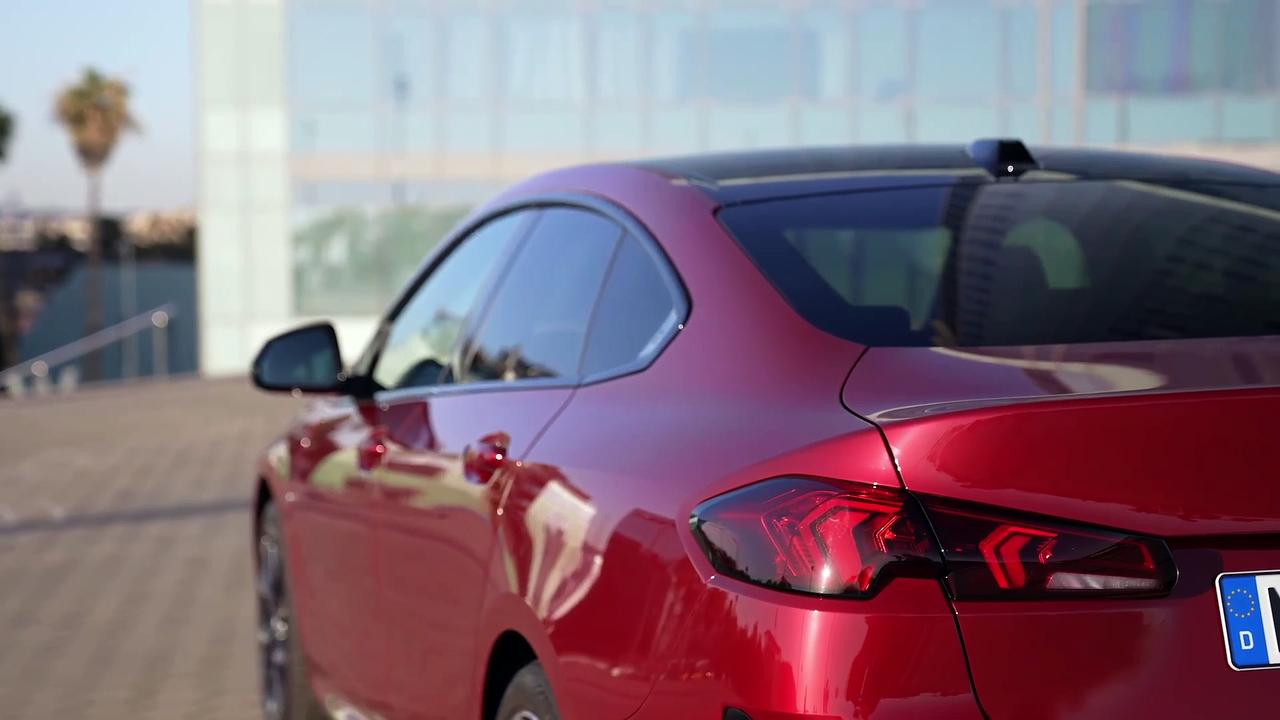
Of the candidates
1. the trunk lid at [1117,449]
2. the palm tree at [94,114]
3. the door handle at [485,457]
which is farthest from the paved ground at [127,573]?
the palm tree at [94,114]

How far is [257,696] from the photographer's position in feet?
22.1

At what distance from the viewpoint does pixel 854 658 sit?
2.30 m

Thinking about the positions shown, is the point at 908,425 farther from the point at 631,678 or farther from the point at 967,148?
the point at 967,148

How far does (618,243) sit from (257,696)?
12.3 ft

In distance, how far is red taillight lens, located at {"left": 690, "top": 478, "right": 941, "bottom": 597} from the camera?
233cm

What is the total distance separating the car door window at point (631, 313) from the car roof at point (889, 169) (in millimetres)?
165

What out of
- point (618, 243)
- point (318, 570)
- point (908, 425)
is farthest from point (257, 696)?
point (908, 425)

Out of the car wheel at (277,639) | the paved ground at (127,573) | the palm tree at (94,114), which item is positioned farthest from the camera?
the palm tree at (94,114)

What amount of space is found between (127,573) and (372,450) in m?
6.06

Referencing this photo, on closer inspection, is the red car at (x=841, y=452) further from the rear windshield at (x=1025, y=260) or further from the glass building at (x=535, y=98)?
the glass building at (x=535, y=98)

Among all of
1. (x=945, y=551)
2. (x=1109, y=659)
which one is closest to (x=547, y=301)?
(x=945, y=551)

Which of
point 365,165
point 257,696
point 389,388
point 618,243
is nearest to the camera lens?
point 618,243

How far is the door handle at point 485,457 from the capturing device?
11.1ft

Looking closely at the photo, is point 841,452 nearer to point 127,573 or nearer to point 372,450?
point 372,450
